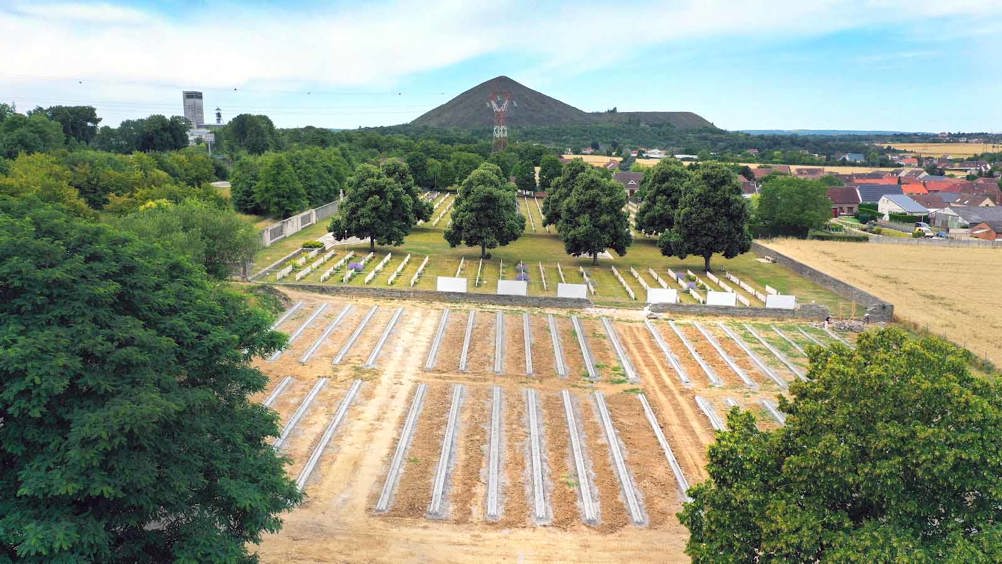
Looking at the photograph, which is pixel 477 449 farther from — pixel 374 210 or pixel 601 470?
pixel 374 210

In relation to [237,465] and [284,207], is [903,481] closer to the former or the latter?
[237,465]

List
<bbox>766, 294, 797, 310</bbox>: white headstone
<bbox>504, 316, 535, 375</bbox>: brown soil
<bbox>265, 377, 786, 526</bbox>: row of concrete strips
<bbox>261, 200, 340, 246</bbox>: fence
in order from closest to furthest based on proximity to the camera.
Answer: <bbox>265, 377, 786, 526</bbox>: row of concrete strips → <bbox>504, 316, 535, 375</bbox>: brown soil → <bbox>766, 294, 797, 310</bbox>: white headstone → <bbox>261, 200, 340, 246</bbox>: fence

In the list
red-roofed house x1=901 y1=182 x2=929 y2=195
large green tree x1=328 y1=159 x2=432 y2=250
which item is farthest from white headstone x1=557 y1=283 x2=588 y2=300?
red-roofed house x1=901 y1=182 x2=929 y2=195

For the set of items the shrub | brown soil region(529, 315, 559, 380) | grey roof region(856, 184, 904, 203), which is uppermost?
grey roof region(856, 184, 904, 203)

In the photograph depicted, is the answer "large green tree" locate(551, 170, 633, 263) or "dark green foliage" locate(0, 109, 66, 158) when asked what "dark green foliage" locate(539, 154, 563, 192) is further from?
"dark green foliage" locate(0, 109, 66, 158)

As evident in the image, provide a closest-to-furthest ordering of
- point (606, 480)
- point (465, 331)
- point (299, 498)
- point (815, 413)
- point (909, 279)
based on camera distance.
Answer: point (815, 413) < point (299, 498) < point (606, 480) < point (465, 331) < point (909, 279)

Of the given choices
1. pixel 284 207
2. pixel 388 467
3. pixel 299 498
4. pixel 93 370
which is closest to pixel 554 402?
pixel 388 467

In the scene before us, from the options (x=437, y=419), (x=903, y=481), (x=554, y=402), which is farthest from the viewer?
(x=554, y=402)
